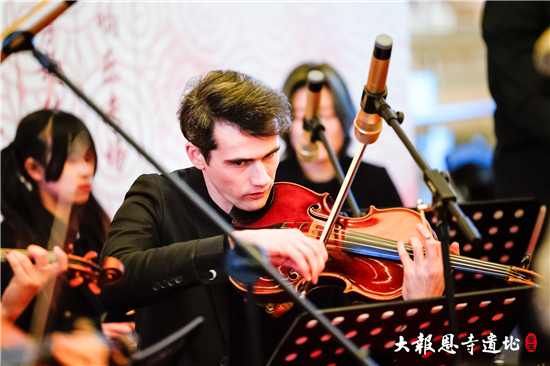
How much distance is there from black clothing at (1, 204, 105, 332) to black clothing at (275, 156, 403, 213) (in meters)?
0.69

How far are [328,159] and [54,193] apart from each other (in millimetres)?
884

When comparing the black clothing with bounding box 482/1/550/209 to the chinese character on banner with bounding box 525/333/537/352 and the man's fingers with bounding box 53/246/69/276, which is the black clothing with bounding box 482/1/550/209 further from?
the man's fingers with bounding box 53/246/69/276

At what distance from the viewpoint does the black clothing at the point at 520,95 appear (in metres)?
1.78

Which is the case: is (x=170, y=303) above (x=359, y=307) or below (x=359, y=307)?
below

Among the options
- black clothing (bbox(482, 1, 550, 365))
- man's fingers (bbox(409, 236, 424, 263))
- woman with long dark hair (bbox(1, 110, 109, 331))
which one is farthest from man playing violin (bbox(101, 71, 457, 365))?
black clothing (bbox(482, 1, 550, 365))

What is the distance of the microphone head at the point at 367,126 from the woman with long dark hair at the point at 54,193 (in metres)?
0.89

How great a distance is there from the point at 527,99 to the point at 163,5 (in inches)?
60.8

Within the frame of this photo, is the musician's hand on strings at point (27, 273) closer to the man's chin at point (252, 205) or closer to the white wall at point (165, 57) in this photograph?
the man's chin at point (252, 205)

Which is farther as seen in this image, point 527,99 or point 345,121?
point 345,121

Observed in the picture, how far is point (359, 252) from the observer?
1295 millimetres

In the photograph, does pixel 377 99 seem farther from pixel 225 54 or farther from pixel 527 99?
pixel 225 54

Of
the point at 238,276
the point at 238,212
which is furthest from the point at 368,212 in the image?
the point at 238,276

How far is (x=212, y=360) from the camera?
125cm

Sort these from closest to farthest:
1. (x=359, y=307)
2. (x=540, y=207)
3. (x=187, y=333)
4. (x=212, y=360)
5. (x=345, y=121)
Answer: (x=359, y=307), (x=187, y=333), (x=212, y=360), (x=540, y=207), (x=345, y=121)
